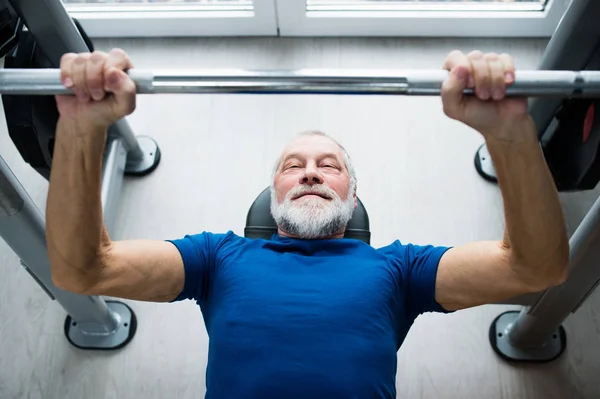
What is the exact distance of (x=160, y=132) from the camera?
8.07 feet

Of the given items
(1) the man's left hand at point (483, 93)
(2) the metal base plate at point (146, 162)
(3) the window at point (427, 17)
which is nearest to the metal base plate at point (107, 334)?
(2) the metal base plate at point (146, 162)

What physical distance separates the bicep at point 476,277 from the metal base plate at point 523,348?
598 mm

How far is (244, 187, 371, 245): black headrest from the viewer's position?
177 cm

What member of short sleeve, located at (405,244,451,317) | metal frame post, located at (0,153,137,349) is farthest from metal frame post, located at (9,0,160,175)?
short sleeve, located at (405,244,451,317)

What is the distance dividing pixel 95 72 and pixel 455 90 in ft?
1.97

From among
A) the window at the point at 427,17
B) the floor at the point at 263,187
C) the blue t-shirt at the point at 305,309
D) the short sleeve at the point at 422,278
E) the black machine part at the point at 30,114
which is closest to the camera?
the blue t-shirt at the point at 305,309

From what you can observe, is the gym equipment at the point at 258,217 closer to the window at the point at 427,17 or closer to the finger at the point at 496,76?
the finger at the point at 496,76

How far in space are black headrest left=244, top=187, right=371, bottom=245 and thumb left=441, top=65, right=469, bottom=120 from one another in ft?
1.91

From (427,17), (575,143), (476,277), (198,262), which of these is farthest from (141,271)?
(427,17)

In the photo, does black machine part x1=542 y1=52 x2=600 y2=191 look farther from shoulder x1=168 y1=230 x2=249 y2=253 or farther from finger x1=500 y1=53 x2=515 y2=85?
shoulder x1=168 y1=230 x2=249 y2=253

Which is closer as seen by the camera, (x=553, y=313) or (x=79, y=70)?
(x=79, y=70)

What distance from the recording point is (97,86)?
1.22 metres

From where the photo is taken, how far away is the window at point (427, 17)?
2.52 m

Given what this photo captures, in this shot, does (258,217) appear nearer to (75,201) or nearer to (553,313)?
(75,201)
